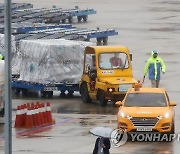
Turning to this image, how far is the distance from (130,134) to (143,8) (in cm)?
5190

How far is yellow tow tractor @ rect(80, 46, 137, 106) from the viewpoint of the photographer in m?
32.8

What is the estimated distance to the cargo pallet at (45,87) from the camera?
3434 cm

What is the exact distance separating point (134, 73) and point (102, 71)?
26.5 ft

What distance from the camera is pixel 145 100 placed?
86.9 ft

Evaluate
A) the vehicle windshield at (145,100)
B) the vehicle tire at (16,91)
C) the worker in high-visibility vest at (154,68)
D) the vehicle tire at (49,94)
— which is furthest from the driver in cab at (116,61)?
the vehicle windshield at (145,100)

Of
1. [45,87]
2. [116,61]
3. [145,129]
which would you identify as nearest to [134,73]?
[116,61]

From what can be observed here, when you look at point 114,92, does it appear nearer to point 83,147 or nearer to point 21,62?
point 21,62

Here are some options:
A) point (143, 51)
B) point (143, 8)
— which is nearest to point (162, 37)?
point (143, 51)

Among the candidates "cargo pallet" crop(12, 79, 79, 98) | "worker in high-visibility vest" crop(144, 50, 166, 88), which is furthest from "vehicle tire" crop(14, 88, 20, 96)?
"worker in high-visibility vest" crop(144, 50, 166, 88)

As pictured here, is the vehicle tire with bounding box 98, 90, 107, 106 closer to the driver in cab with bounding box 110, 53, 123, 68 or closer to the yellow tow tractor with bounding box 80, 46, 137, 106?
the yellow tow tractor with bounding box 80, 46, 137, 106

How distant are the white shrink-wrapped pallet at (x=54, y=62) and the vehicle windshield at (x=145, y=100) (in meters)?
8.17

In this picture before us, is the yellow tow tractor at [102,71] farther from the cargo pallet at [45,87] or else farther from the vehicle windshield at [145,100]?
the vehicle windshield at [145,100]

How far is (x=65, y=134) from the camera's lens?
88.7 feet

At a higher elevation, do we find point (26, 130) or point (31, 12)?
point (31, 12)
